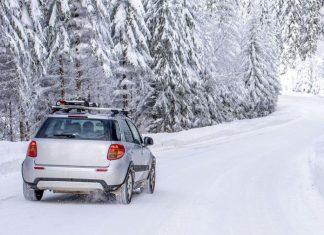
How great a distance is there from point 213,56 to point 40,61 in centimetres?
3054

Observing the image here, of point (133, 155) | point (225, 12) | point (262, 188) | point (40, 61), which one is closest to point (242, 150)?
point (40, 61)

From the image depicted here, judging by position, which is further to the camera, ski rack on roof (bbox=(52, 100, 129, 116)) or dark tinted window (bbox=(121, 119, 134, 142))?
dark tinted window (bbox=(121, 119, 134, 142))

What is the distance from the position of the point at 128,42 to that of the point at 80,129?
2599 cm

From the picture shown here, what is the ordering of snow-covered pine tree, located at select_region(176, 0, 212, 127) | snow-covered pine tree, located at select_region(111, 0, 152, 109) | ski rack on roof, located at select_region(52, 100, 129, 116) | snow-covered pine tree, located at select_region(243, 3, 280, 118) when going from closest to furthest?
ski rack on roof, located at select_region(52, 100, 129, 116)
snow-covered pine tree, located at select_region(111, 0, 152, 109)
snow-covered pine tree, located at select_region(176, 0, 212, 127)
snow-covered pine tree, located at select_region(243, 3, 280, 118)

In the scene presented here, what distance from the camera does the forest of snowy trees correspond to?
63.1 feet

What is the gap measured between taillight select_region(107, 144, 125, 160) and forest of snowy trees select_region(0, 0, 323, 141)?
4.82m

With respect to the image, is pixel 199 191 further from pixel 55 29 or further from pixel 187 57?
pixel 187 57

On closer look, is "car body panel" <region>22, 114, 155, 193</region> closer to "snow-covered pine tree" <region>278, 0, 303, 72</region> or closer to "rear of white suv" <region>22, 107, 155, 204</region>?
"rear of white suv" <region>22, 107, 155, 204</region>

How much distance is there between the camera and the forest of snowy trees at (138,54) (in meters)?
19.2

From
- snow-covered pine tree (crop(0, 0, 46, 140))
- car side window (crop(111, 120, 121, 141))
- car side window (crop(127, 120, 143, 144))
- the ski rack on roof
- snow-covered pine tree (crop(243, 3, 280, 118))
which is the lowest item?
snow-covered pine tree (crop(243, 3, 280, 118))

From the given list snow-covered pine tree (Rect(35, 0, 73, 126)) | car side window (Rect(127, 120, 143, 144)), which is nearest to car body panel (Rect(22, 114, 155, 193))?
car side window (Rect(127, 120, 143, 144))

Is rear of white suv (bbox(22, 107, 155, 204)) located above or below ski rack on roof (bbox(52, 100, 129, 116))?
below

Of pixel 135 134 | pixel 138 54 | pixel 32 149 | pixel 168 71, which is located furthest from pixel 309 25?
pixel 168 71

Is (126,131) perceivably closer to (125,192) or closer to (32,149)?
(125,192)
